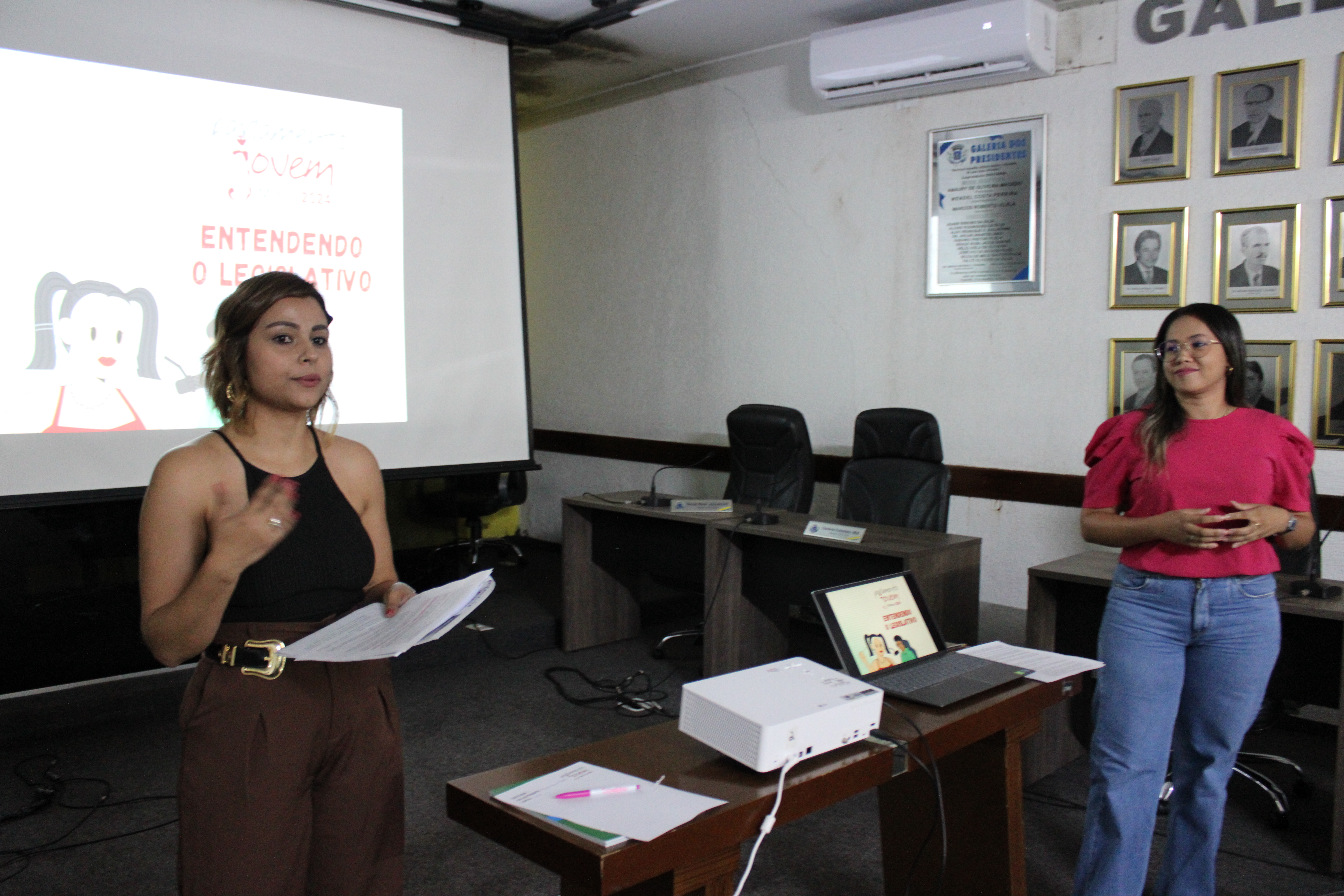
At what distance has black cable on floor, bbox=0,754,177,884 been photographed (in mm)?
2537

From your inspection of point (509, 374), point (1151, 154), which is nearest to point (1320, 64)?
point (1151, 154)

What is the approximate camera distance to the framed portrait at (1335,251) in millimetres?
3275

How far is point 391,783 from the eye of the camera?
1.41 meters

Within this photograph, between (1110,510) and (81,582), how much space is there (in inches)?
141

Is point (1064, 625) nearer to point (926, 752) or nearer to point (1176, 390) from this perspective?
point (1176, 390)

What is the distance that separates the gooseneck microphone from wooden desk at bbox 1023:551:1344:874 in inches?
59.3

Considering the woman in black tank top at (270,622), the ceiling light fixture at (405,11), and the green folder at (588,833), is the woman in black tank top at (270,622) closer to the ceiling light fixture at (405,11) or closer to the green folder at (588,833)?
the green folder at (588,833)

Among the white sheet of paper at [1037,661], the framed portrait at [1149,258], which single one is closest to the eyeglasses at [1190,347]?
the white sheet of paper at [1037,661]

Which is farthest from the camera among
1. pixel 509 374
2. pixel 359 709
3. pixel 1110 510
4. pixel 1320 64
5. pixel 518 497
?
pixel 518 497

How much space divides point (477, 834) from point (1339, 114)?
349 centimetres

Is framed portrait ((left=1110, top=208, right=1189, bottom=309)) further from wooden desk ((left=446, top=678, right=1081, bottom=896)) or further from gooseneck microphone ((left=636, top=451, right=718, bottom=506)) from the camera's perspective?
wooden desk ((left=446, top=678, right=1081, bottom=896))

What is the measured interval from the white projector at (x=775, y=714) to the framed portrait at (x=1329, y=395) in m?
Result: 2.72

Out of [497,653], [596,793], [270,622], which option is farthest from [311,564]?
[497,653]

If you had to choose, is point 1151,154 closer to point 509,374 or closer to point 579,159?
point 509,374
